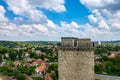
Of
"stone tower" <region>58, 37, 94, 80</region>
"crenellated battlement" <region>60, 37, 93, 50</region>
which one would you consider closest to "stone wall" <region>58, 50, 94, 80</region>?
"stone tower" <region>58, 37, 94, 80</region>

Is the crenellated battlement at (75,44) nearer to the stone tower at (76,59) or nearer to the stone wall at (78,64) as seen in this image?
the stone tower at (76,59)

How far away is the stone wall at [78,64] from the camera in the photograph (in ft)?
63.8

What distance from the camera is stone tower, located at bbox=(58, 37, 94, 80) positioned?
19.5 m

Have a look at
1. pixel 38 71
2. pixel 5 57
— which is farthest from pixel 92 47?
pixel 5 57

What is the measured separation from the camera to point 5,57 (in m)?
125

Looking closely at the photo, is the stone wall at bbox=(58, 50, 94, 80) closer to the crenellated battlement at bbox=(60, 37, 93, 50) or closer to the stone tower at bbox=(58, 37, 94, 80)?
Answer: the stone tower at bbox=(58, 37, 94, 80)

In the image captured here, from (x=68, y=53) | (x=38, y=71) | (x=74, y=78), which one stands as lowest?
(x=38, y=71)

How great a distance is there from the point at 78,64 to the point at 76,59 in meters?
0.40

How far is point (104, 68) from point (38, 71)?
19.2 metres

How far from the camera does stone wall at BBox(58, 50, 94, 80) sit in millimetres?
19438

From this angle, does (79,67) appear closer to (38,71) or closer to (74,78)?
(74,78)

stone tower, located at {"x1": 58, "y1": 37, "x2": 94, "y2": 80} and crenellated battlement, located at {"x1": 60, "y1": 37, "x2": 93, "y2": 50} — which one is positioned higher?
crenellated battlement, located at {"x1": 60, "y1": 37, "x2": 93, "y2": 50}

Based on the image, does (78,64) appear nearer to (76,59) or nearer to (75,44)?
(76,59)

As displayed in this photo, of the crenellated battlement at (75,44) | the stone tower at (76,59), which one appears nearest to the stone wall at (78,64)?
the stone tower at (76,59)
